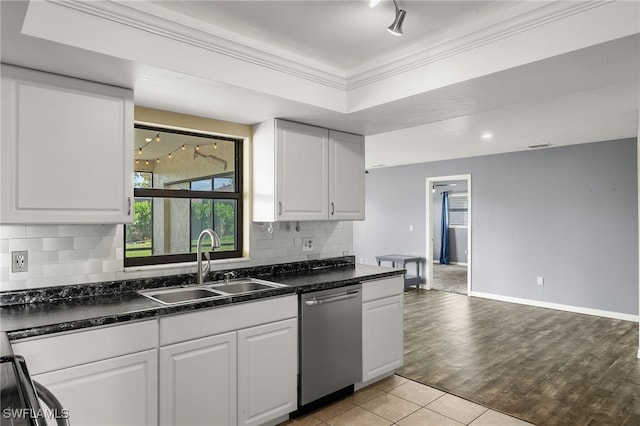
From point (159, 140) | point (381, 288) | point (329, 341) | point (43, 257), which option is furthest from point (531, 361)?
point (43, 257)

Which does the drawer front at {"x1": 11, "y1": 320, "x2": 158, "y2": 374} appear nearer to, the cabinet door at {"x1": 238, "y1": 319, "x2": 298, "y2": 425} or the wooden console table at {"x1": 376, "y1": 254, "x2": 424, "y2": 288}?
the cabinet door at {"x1": 238, "y1": 319, "x2": 298, "y2": 425}

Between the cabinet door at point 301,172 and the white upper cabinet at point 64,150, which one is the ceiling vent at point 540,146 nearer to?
the cabinet door at point 301,172

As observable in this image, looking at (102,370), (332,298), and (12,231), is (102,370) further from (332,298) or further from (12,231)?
(332,298)

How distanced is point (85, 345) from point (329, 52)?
2121 mm

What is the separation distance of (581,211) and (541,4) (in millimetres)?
4700

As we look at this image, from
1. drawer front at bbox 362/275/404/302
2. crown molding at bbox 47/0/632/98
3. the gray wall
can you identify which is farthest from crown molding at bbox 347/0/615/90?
the gray wall

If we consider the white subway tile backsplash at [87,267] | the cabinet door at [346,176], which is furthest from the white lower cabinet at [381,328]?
the white subway tile backsplash at [87,267]

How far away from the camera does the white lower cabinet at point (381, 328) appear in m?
3.17

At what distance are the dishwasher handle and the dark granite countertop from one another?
0.07 metres

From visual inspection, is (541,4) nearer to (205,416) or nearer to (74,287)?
(205,416)

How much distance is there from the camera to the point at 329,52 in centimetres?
260

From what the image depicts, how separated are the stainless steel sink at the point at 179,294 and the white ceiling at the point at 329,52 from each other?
4.02 ft

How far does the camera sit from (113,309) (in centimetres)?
206

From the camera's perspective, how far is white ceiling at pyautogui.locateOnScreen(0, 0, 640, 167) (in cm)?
184
